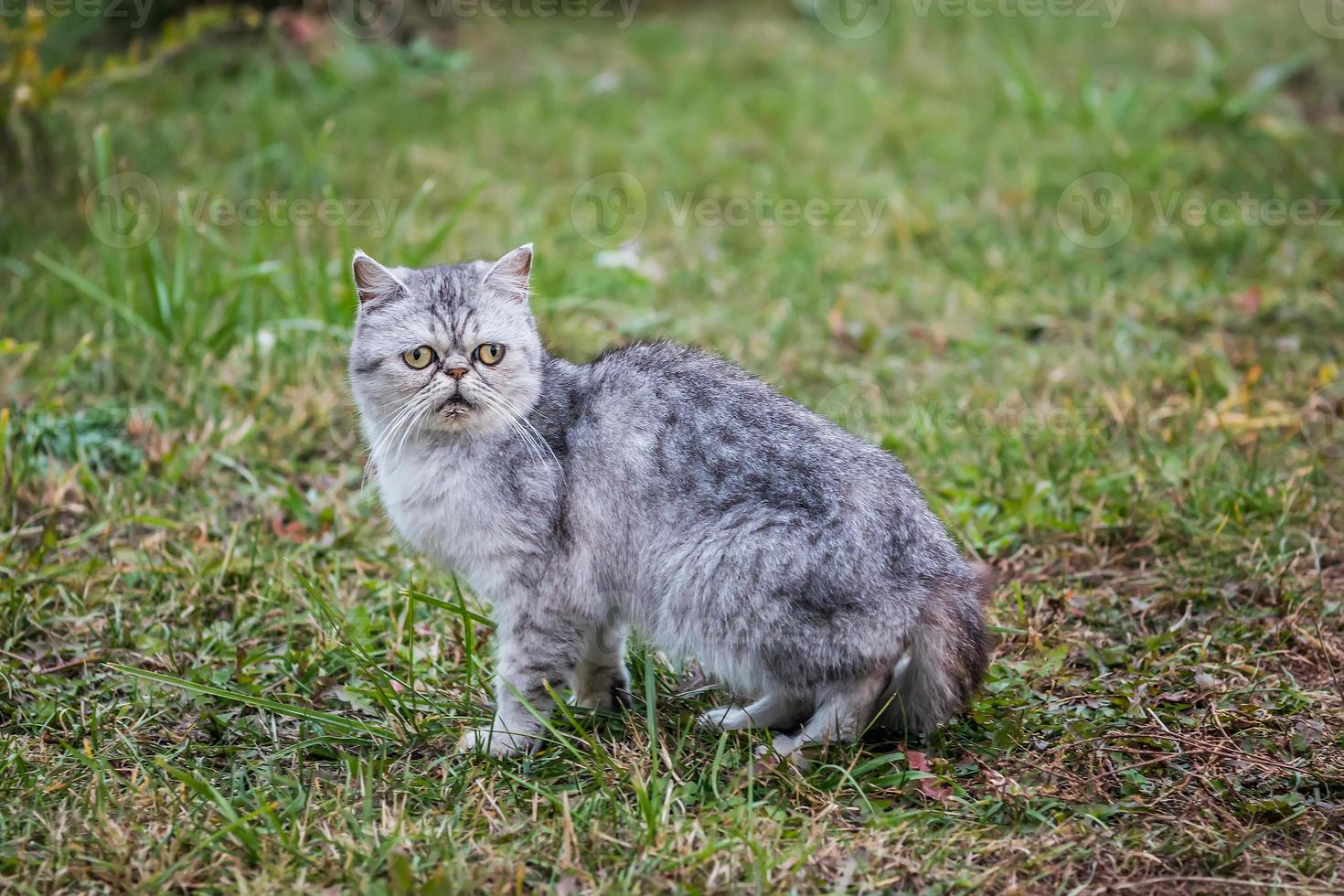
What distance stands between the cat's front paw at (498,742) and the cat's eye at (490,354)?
0.96 metres

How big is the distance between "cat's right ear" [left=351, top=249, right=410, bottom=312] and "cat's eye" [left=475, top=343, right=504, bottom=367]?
283 millimetres

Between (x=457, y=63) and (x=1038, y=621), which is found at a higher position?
(x=457, y=63)

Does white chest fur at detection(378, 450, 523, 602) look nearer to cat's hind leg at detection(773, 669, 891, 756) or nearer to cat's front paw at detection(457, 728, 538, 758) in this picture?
cat's front paw at detection(457, 728, 538, 758)

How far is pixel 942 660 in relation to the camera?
3.05 meters

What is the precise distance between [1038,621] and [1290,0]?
790 centimetres

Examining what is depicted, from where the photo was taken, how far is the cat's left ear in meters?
3.51

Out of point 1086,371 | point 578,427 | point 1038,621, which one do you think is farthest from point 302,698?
point 1086,371

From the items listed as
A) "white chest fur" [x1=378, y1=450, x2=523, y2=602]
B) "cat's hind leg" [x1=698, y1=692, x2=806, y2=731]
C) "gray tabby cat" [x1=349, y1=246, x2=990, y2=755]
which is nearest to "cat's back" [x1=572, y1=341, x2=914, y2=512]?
"gray tabby cat" [x1=349, y1=246, x2=990, y2=755]

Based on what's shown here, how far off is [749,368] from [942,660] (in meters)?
2.58

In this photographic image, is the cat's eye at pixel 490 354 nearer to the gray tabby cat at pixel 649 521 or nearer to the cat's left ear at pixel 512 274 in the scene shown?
the gray tabby cat at pixel 649 521

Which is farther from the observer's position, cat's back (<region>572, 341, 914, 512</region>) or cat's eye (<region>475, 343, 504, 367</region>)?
cat's eye (<region>475, 343, 504, 367</region>)

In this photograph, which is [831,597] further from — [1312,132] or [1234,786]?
[1312,132]

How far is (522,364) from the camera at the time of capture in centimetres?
341

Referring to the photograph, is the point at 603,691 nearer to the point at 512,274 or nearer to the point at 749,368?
the point at 512,274
